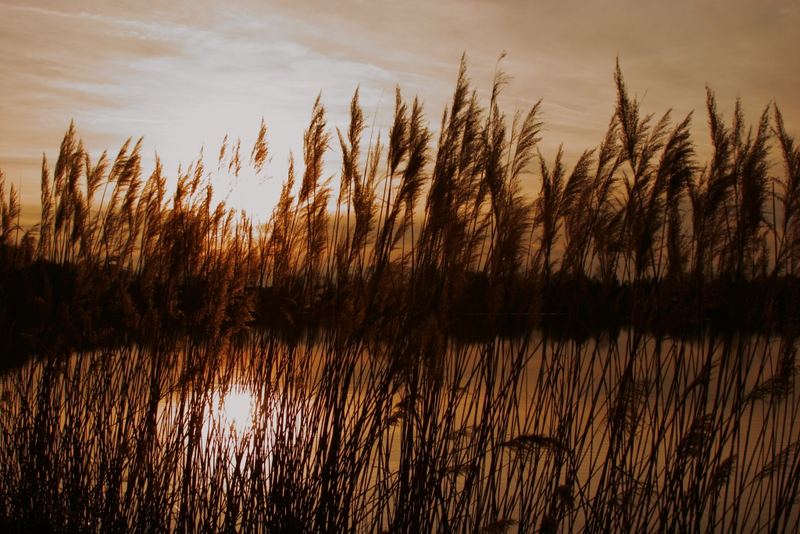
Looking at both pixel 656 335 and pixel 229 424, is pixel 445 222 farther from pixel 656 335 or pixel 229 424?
pixel 229 424

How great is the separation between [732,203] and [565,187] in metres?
0.63

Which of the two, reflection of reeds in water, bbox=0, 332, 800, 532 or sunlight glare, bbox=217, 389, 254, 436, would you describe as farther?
sunlight glare, bbox=217, 389, 254, 436

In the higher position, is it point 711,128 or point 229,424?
point 711,128

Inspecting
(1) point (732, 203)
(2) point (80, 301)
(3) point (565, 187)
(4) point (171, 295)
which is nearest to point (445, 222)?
(3) point (565, 187)

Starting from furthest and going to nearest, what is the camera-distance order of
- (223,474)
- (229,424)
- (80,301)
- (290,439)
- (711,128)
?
1. (80,301)
2. (229,424)
3. (223,474)
4. (290,439)
5. (711,128)

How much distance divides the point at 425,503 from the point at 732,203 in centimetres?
167

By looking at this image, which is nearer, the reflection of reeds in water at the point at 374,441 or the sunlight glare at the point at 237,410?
the reflection of reeds in water at the point at 374,441

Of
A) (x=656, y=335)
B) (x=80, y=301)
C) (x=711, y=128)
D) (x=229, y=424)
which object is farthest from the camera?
(x=80, y=301)

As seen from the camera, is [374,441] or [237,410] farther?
[237,410]

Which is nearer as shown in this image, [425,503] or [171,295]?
[425,503]

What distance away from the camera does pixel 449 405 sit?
2.84 metres

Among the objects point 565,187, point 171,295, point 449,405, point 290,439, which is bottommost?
point 290,439

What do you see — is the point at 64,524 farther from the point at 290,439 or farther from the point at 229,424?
the point at 290,439

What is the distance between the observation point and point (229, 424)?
11.4 feet
